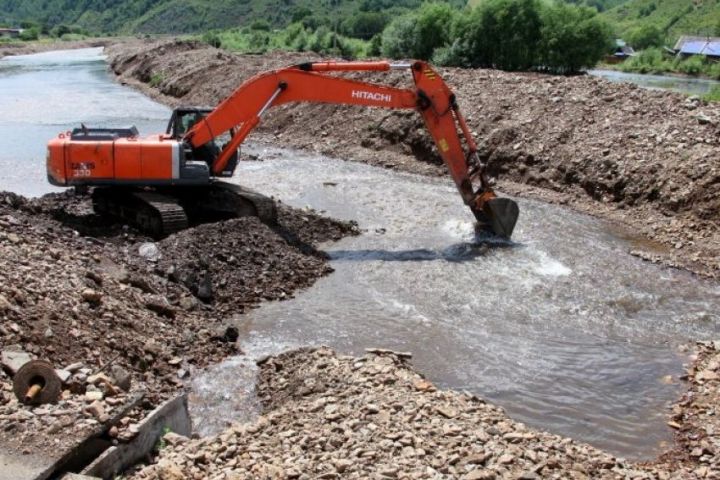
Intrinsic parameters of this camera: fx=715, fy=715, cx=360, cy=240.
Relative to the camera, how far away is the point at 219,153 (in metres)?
Result: 14.4

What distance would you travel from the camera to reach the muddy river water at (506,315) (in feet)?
29.1

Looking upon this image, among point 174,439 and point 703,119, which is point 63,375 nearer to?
point 174,439

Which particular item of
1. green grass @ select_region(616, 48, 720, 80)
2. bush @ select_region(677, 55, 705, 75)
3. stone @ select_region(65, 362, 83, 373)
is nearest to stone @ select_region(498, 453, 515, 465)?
stone @ select_region(65, 362, 83, 373)

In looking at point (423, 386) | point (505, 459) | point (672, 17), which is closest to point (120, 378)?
point (423, 386)

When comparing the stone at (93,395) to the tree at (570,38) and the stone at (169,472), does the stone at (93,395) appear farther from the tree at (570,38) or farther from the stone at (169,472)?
the tree at (570,38)

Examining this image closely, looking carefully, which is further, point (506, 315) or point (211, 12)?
point (211, 12)

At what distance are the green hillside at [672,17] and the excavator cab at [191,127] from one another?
88.9 m

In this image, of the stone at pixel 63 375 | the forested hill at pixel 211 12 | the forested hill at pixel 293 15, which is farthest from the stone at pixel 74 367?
the forested hill at pixel 211 12

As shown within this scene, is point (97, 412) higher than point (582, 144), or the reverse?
point (582, 144)

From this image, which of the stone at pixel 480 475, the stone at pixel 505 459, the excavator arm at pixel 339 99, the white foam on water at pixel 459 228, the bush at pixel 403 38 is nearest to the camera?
the stone at pixel 480 475

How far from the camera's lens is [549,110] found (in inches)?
831

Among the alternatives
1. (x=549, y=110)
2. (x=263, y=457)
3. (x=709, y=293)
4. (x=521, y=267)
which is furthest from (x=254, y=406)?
(x=549, y=110)

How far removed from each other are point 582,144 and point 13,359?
15627 mm

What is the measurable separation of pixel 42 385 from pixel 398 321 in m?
5.64
